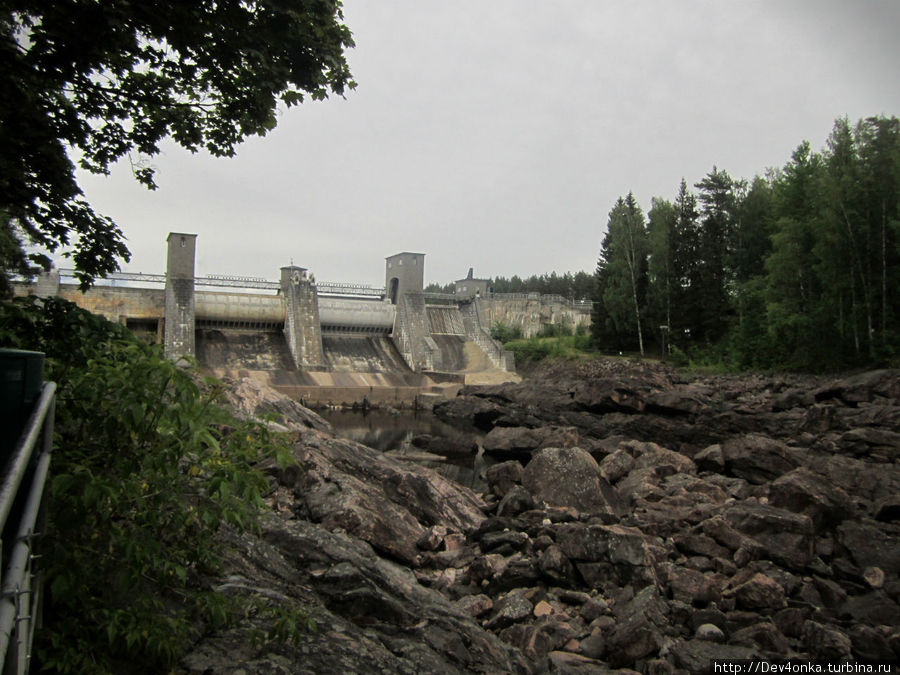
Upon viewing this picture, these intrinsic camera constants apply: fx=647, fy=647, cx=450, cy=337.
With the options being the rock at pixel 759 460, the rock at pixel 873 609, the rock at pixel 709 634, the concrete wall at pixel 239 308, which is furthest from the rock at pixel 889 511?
the concrete wall at pixel 239 308

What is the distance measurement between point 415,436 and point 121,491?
22.1 metres

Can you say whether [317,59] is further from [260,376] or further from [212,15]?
[260,376]

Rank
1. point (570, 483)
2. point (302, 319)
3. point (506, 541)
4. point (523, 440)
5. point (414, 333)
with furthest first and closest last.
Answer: point (414, 333) → point (302, 319) → point (523, 440) → point (570, 483) → point (506, 541)

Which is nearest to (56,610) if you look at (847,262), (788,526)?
(788,526)

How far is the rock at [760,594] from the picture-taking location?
7.61 m

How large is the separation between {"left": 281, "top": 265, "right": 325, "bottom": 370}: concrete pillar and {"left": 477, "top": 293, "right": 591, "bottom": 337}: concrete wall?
88.3 ft

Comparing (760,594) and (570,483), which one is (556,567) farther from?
(570,483)

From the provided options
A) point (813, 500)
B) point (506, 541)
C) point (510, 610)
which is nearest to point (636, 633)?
point (510, 610)

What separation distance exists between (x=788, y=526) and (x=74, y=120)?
32.6 feet

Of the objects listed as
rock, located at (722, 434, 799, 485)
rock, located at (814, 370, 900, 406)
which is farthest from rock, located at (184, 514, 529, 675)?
rock, located at (814, 370, 900, 406)

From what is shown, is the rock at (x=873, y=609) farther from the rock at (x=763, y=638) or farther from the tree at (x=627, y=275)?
the tree at (x=627, y=275)

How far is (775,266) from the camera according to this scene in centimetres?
3747

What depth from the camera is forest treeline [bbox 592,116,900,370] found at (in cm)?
3291

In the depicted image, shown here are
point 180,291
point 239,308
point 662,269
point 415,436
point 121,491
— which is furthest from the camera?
point 662,269
